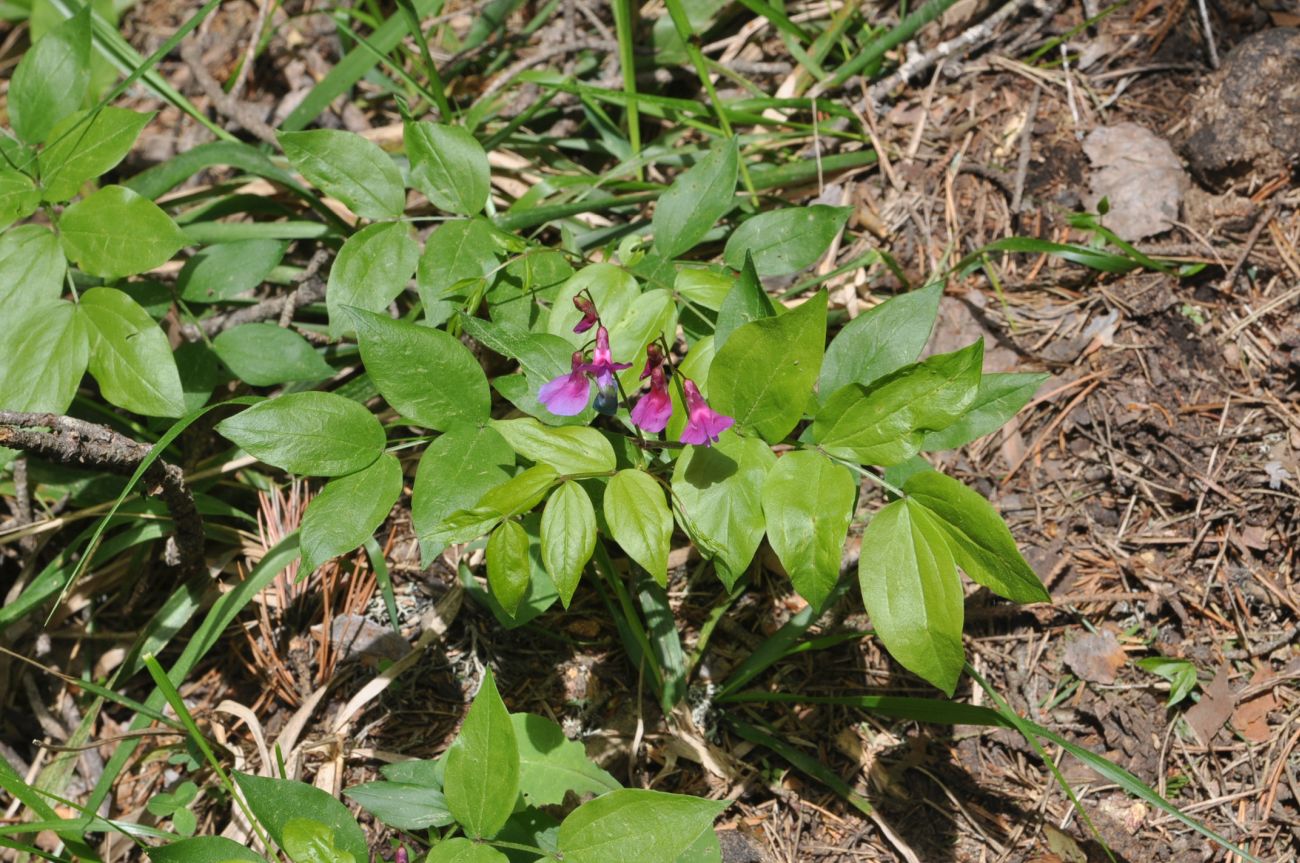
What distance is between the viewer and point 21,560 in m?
2.58

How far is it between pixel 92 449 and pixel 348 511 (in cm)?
60

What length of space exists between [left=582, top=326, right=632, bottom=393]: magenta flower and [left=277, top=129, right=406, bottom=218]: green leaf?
0.70 meters

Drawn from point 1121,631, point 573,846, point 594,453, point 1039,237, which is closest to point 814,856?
point 573,846

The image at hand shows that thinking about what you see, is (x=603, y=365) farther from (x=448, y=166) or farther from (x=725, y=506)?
(x=448, y=166)

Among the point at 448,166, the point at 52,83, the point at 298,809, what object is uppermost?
the point at 52,83

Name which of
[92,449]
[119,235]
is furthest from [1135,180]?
Answer: [92,449]

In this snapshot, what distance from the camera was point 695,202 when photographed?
210 centimetres

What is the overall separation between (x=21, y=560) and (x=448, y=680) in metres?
1.24

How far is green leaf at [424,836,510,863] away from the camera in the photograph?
1610mm

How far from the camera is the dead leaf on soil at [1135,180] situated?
2.61 meters

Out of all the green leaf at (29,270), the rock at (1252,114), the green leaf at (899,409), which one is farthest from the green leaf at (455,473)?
the rock at (1252,114)

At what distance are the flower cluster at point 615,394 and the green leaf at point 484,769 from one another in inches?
19.3

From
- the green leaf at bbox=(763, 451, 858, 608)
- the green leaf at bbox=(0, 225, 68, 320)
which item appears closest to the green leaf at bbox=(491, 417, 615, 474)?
the green leaf at bbox=(763, 451, 858, 608)

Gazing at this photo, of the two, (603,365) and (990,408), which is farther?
(990,408)
